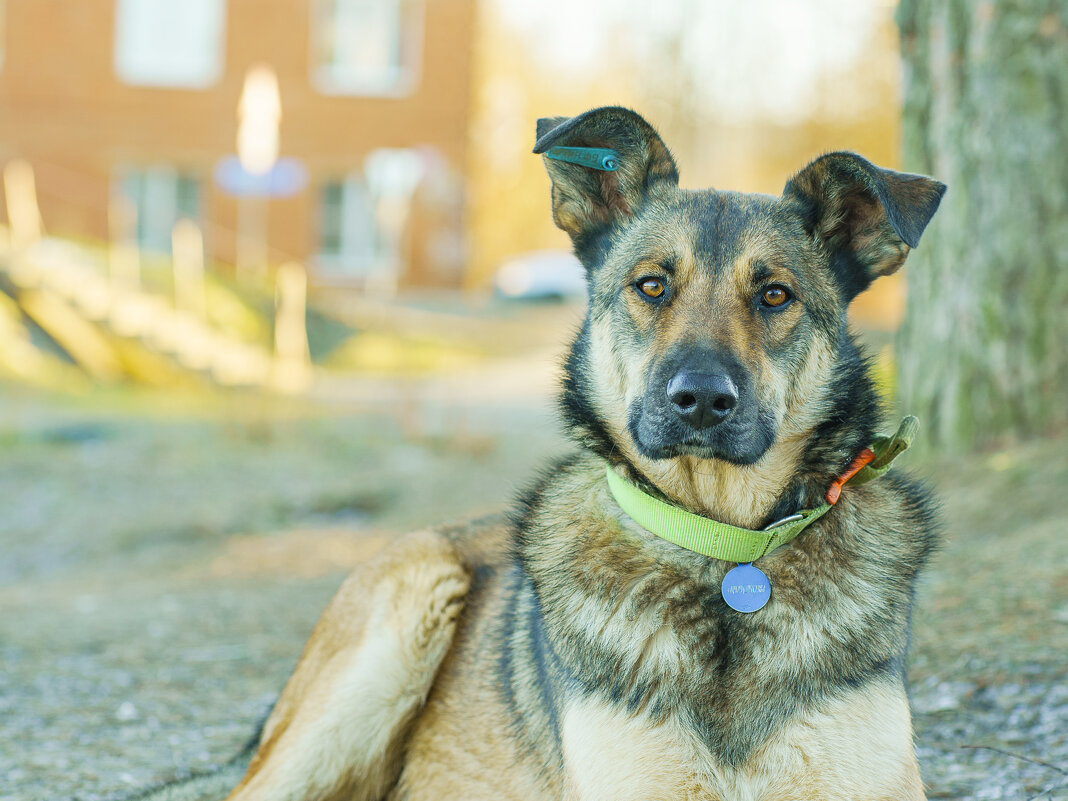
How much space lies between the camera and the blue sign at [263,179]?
69.4 ft

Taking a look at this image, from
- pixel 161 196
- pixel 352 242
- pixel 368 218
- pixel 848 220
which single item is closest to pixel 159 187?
pixel 161 196

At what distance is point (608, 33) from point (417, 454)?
19.0 metres

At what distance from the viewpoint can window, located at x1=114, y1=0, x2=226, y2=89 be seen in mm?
26328

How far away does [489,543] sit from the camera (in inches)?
170

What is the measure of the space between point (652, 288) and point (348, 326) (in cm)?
1823

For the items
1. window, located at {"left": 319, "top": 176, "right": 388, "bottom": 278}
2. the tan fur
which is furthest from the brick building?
the tan fur

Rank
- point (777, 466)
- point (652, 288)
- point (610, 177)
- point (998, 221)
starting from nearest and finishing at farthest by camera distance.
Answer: point (777, 466), point (652, 288), point (610, 177), point (998, 221)

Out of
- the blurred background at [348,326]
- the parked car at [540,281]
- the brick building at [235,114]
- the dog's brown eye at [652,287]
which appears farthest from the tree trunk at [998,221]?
the parked car at [540,281]

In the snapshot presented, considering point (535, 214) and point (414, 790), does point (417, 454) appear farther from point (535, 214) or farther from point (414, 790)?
point (535, 214)

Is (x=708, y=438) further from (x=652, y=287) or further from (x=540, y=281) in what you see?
(x=540, y=281)

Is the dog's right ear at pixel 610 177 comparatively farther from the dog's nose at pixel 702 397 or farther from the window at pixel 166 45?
the window at pixel 166 45

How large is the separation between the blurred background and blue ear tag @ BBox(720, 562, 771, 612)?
950 millimetres

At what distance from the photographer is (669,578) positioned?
10.2ft

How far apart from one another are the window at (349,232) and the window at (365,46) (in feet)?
7.82
